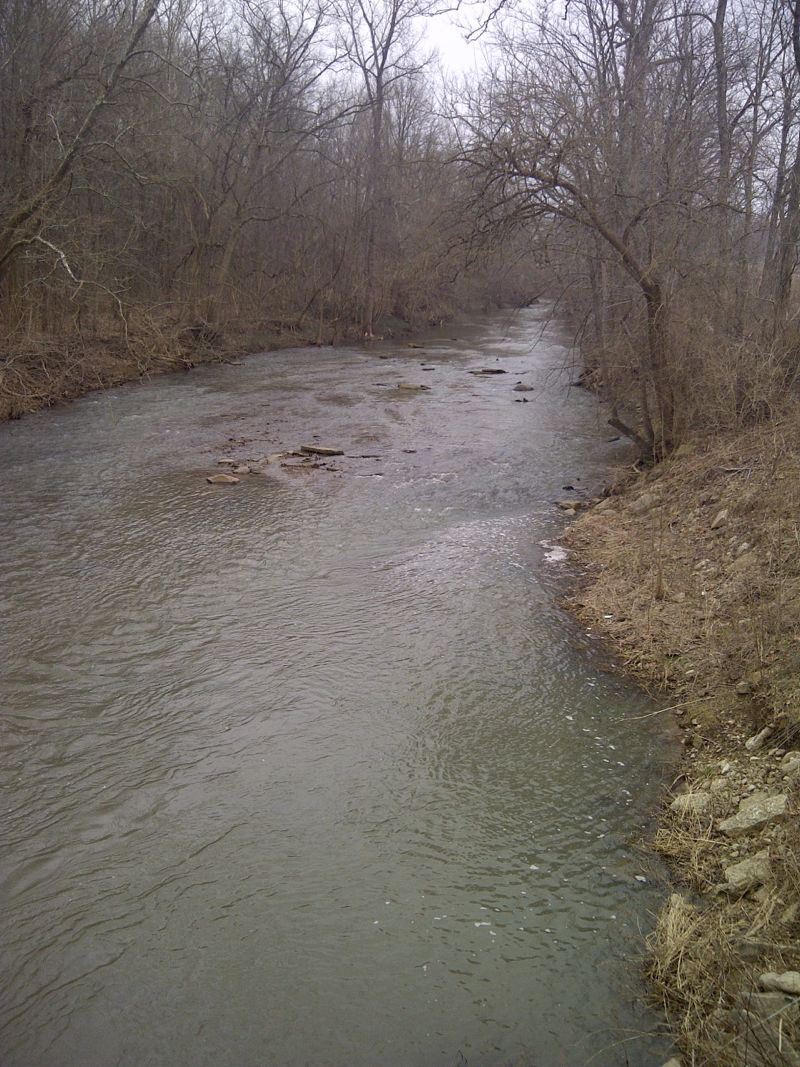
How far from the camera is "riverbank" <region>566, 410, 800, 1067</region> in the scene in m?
3.63

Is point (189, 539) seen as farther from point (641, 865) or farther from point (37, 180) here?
point (37, 180)

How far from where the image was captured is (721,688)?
21.0 ft

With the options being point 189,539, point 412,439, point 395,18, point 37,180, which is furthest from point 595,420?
point 395,18

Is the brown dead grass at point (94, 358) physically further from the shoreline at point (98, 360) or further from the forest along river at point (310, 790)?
the forest along river at point (310, 790)

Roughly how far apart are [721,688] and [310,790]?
3089 millimetres

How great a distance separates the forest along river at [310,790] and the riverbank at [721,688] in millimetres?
279

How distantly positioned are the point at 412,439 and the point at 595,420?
13.1 feet

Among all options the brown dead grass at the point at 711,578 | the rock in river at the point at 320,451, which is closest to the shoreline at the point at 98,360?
the rock in river at the point at 320,451

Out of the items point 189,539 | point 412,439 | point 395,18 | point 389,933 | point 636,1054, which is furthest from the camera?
point 395,18

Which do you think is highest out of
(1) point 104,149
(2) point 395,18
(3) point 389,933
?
(2) point 395,18

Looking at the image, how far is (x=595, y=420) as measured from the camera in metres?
17.0

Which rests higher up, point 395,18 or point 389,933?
point 395,18

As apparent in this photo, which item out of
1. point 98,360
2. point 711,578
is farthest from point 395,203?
point 711,578

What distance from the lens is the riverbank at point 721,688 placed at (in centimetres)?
363
